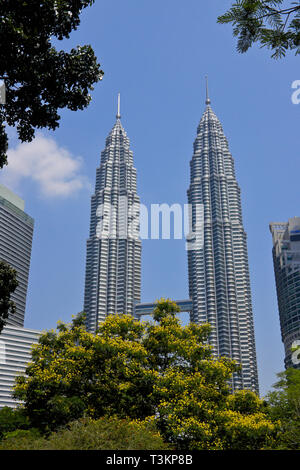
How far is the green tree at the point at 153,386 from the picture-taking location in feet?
71.8

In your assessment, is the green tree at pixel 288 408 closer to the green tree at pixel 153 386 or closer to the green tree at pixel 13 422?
the green tree at pixel 153 386

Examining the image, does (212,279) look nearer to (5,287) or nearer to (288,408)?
(288,408)

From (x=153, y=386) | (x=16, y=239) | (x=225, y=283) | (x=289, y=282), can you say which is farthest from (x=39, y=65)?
(x=16, y=239)

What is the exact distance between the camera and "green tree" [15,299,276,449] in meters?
21.9

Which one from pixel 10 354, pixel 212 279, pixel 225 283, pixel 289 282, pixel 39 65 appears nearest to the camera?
pixel 39 65

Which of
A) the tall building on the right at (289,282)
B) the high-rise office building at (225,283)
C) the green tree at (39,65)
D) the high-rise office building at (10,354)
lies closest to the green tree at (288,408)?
the green tree at (39,65)

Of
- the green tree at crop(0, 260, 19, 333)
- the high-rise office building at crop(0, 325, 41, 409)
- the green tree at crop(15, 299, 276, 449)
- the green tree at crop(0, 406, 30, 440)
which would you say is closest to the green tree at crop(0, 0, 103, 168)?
the green tree at crop(0, 260, 19, 333)

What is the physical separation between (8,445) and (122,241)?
599ft

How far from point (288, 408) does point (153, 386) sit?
10340 millimetres

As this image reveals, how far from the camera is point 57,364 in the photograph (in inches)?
1022

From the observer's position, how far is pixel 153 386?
918 inches

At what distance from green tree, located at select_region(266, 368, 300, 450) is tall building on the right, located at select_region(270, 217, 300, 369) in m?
117

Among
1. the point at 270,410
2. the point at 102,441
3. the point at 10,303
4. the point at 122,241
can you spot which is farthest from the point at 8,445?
the point at 122,241
